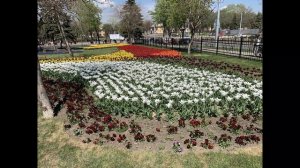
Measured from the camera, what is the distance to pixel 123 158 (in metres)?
5.30

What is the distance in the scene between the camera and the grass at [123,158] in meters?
5.00

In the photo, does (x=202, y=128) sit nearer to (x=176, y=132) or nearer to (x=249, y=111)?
(x=176, y=132)

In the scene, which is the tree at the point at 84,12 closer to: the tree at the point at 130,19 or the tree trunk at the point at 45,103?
the tree trunk at the point at 45,103

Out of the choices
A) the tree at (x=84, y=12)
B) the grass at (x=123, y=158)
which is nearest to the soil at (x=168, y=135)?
the grass at (x=123, y=158)

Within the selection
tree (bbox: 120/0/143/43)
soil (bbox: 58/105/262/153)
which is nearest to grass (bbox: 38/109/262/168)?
soil (bbox: 58/105/262/153)

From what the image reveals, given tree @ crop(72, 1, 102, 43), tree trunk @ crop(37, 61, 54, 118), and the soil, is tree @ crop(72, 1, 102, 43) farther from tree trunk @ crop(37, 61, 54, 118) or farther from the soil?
the soil

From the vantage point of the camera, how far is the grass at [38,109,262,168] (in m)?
5.00
